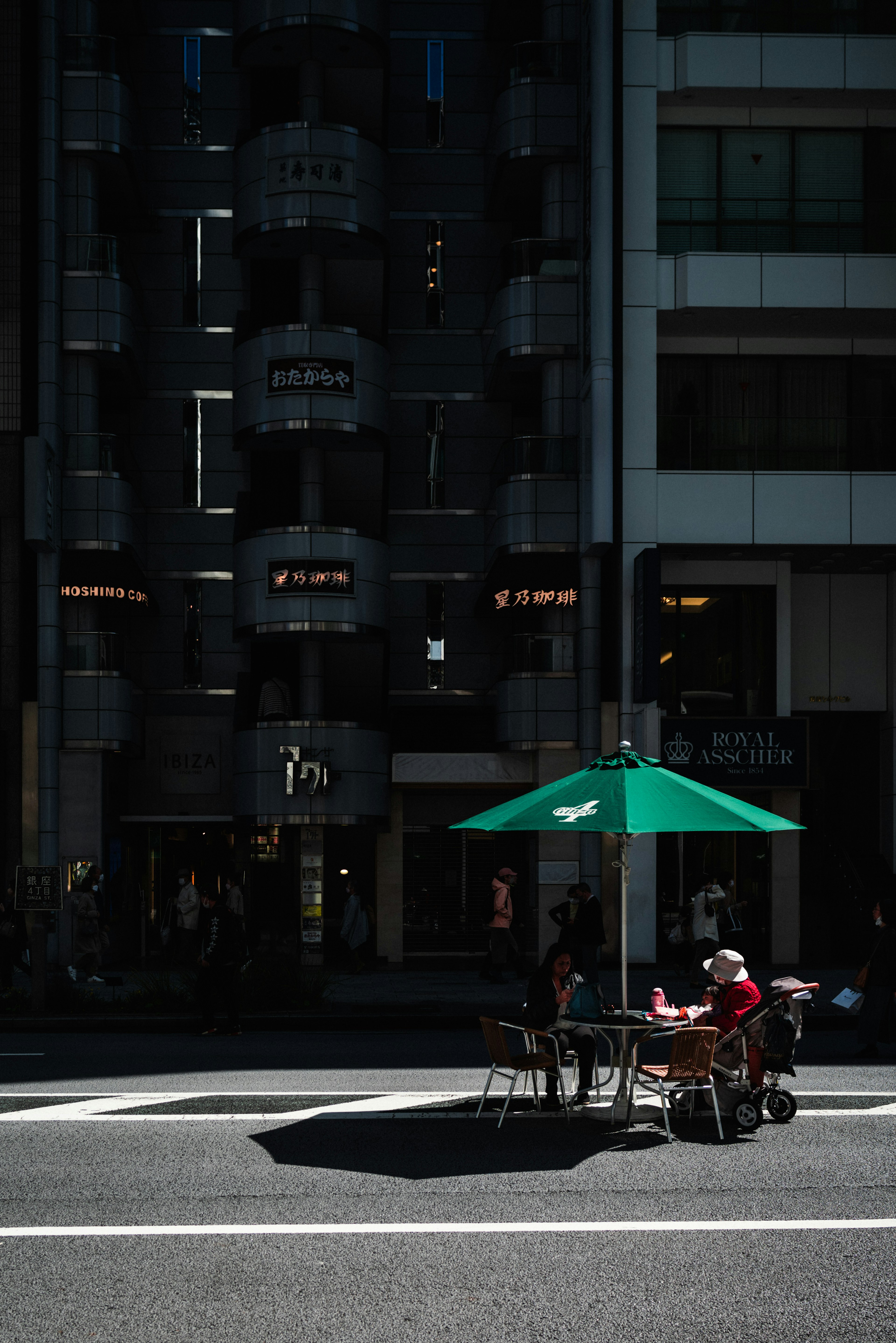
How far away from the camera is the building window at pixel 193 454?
91.8ft

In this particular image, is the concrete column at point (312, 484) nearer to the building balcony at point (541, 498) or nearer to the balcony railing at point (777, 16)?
the building balcony at point (541, 498)

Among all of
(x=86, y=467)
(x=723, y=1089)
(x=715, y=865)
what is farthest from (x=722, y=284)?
(x=723, y=1089)

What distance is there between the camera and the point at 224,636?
91.2 feet

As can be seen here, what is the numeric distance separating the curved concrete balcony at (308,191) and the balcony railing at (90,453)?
475 cm

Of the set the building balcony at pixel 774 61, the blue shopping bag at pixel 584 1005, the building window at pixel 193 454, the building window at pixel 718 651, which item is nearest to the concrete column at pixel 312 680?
the building window at pixel 193 454

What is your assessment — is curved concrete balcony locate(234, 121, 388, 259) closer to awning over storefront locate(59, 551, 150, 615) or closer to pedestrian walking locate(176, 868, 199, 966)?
awning over storefront locate(59, 551, 150, 615)

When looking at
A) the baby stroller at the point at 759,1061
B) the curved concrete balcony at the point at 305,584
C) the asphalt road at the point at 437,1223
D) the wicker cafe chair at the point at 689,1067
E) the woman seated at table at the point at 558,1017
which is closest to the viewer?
the asphalt road at the point at 437,1223

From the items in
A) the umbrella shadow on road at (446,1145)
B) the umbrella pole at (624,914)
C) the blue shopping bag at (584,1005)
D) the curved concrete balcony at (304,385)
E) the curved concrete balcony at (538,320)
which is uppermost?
the curved concrete balcony at (538,320)

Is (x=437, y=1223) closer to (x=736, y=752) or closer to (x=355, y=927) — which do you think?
(x=355, y=927)

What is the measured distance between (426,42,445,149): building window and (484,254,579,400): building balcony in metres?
4.19

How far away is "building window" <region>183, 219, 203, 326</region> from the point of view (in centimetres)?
2808

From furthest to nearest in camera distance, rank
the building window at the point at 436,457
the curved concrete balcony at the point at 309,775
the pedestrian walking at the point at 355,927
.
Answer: the building window at the point at 436,457
the curved concrete balcony at the point at 309,775
the pedestrian walking at the point at 355,927

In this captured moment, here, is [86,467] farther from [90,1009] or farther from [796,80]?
[796,80]

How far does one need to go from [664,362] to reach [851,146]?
17.8ft
